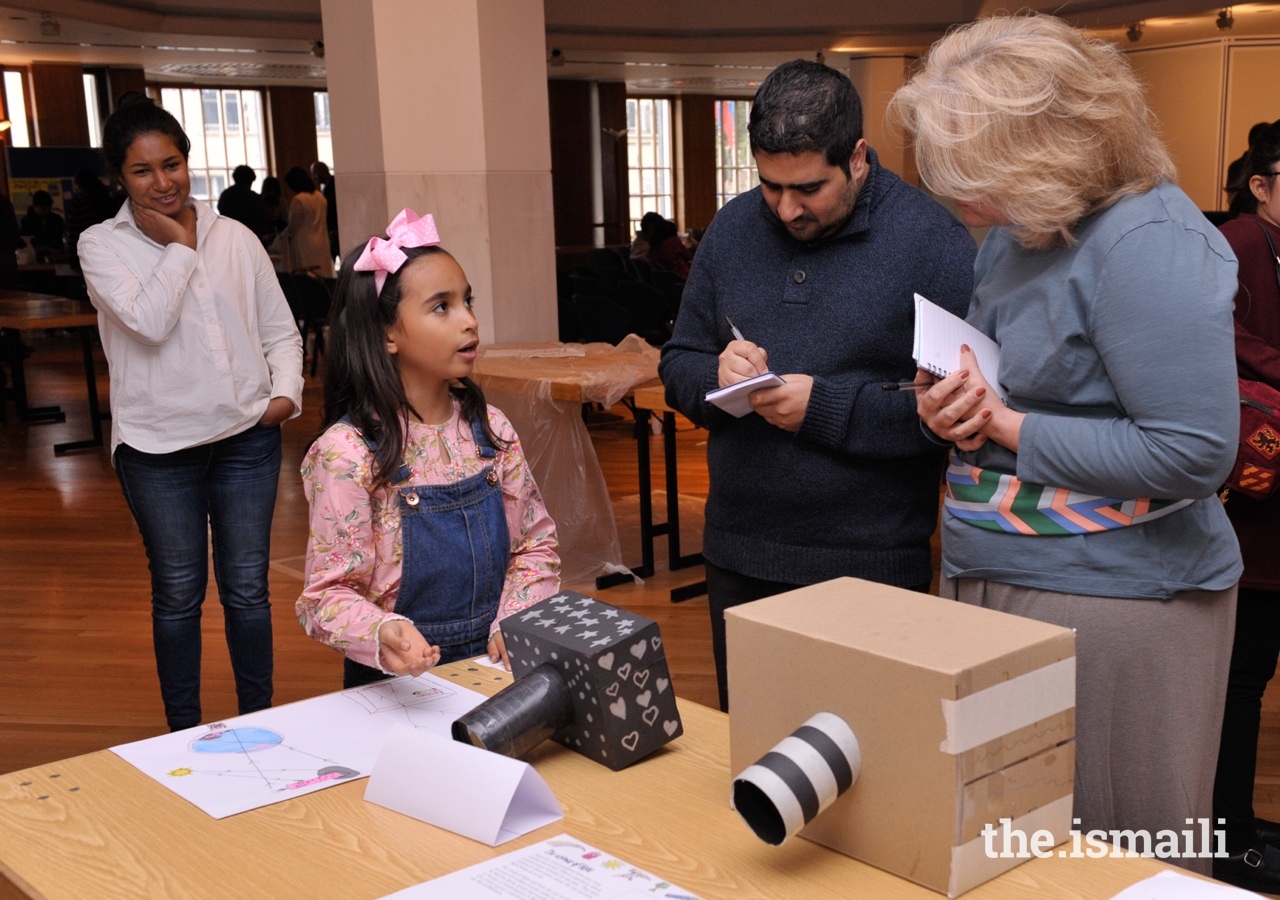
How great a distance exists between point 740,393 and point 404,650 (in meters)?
0.59

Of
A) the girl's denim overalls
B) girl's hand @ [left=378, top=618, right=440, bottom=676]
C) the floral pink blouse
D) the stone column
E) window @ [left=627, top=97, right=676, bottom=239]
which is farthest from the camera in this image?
window @ [left=627, top=97, right=676, bottom=239]

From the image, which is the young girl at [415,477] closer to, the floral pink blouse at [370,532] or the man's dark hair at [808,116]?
the floral pink blouse at [370,532]

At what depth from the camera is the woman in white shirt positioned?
2719mm

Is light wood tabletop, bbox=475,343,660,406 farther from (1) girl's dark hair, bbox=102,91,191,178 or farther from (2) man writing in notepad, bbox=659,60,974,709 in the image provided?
(2) man writing in notepad, bbox=659,60,974,709

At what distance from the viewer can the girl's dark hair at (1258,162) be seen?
7.26ft

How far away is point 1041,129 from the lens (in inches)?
53.4

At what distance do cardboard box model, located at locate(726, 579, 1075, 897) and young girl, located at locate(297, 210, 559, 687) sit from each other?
0.67 m

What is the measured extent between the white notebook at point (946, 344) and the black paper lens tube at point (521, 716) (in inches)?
21.7

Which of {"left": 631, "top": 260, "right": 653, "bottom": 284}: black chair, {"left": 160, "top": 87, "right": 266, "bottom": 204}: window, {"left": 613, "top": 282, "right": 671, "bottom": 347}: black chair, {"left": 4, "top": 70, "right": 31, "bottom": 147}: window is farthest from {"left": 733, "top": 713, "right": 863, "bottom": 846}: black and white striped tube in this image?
{"left": 160, "top": 87, "right": 266, "bottom": 204}: window

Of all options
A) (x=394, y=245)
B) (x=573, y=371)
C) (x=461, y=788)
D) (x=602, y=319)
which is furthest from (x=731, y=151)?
(x=461, y=788)

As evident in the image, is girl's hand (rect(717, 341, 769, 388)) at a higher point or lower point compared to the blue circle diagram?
higher

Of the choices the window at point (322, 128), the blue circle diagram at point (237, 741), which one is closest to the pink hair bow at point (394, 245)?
the blue circle diagram at point (237, 741)

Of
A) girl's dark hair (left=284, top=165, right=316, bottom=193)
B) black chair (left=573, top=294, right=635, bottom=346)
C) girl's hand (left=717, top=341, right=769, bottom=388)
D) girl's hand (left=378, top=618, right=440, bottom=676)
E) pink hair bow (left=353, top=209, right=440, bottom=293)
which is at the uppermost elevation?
girl's dark hair (left=284, top=165, right=316, bottom=193)

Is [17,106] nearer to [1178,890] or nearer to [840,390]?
[840,390]
